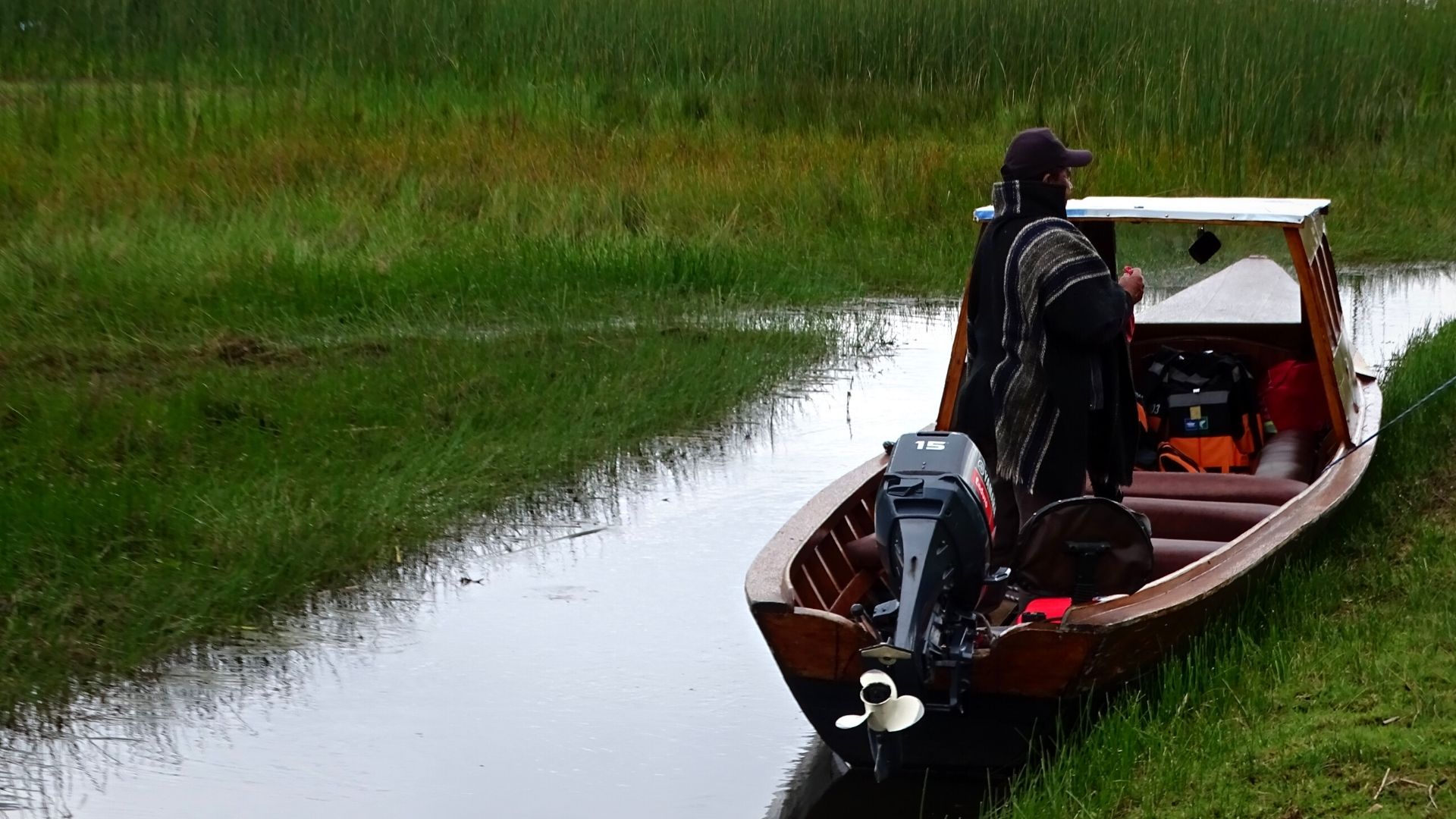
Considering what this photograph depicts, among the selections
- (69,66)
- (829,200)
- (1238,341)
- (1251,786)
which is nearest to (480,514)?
(1238,341)

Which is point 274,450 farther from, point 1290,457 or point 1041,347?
point 1290,457

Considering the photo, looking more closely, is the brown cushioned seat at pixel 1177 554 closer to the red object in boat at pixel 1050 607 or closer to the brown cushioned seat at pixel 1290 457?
the red object in boat at pixel 1050 607

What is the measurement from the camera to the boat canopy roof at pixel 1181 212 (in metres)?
6.30

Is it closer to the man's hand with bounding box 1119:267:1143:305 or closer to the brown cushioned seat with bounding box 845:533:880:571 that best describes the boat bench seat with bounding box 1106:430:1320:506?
the man's hand with bounding box 1119:267:1143:305

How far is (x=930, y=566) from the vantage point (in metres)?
4.59

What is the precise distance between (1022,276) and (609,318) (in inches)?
216

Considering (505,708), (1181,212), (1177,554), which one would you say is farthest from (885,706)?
(1181,212)

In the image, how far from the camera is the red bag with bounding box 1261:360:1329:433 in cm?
723

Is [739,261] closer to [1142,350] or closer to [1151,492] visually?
[1142,350]

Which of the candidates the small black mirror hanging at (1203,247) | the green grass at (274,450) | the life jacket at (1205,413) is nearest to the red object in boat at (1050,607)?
the life jacket at (1205,413)

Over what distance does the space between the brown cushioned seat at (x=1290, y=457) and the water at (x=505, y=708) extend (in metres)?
2.00

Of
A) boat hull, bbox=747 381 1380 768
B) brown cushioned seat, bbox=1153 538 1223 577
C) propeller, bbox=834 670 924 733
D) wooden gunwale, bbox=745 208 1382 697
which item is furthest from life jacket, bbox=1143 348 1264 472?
propeller, bbox=834 670 924 733

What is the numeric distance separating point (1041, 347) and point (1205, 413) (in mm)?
1967

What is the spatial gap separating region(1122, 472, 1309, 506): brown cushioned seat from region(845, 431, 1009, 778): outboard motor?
174cm
